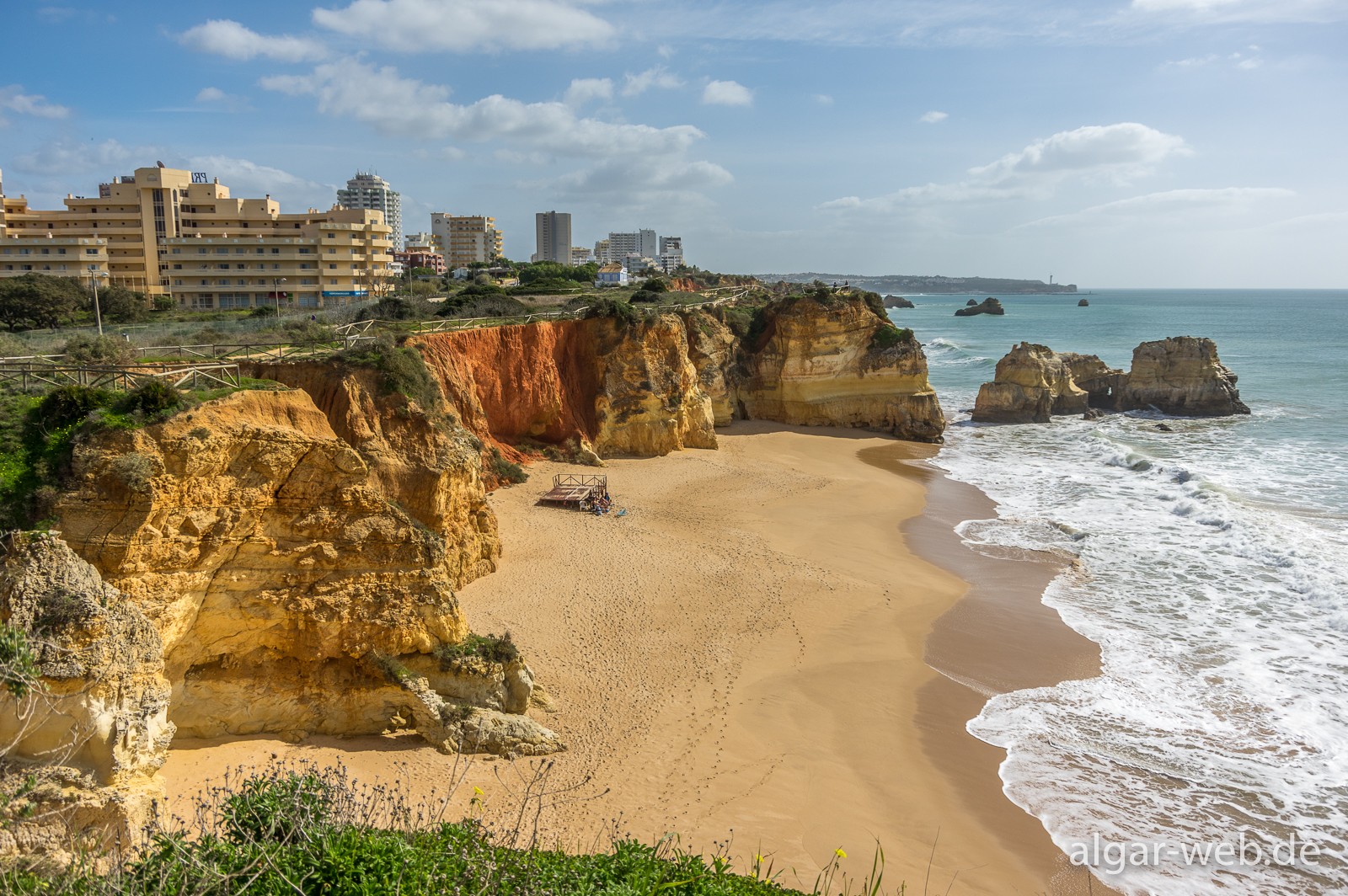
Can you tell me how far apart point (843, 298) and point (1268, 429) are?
24.4 meters

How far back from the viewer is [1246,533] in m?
26.4

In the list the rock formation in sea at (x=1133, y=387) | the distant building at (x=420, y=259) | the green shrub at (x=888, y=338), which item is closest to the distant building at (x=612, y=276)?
the distant building at (x=420, y=259)

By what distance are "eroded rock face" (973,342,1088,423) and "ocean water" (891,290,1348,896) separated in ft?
12.9

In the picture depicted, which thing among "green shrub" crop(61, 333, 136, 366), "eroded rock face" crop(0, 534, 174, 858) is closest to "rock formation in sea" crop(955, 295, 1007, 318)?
"green shrub" crop(61, 333, 136, 366)

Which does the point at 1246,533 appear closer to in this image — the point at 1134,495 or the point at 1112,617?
the point at 1134,495

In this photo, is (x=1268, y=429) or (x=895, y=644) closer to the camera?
(x=895, y=644)

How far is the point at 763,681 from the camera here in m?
17.6

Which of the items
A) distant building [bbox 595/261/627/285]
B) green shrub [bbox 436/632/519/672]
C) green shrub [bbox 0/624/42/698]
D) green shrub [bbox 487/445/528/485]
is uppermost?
distant building [bbox 595/261/627/285]

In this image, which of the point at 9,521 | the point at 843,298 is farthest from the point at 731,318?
the point at 9,521

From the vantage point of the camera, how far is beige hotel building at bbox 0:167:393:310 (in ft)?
157

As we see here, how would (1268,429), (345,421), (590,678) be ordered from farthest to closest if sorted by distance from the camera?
(1268,429), (345,421), (590,678)

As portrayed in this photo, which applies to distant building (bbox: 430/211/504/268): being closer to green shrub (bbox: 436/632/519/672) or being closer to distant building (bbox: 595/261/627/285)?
distant building (bbox: 595/261/627/285)

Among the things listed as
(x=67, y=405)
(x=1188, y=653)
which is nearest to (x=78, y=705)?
(x=67, y=405)

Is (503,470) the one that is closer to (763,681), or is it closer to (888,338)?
(763,681)
